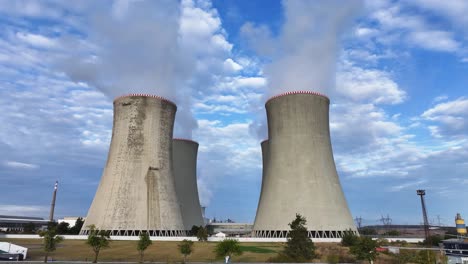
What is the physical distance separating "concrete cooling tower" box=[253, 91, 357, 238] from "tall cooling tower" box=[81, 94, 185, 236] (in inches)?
342

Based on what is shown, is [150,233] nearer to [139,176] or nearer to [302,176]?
[139,176]

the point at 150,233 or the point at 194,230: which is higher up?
the point at 194,230

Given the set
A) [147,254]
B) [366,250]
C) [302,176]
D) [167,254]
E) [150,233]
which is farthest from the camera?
[150,233]

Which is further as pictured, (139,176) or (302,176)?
(139,176)

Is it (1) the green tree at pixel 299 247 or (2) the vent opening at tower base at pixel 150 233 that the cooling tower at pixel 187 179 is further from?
(1) the green tree at pixel 299 247

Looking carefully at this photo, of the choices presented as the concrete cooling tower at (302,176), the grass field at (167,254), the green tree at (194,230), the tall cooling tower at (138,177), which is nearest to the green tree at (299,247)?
the grass field at (167,254)

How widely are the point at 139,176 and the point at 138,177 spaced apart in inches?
4.9

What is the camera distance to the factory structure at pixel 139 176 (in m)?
32.4

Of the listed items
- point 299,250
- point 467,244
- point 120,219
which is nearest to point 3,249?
point 120,219

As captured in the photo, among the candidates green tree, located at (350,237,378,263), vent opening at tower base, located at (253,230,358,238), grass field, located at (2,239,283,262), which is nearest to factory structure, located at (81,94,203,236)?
grass field, located at (2,239,283,262)

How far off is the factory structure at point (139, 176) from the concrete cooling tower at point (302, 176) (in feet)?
28.2

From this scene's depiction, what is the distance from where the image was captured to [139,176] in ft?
108

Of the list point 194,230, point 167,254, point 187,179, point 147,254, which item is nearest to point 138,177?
point 147,254

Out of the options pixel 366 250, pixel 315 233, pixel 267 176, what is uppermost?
pixel 267 176
